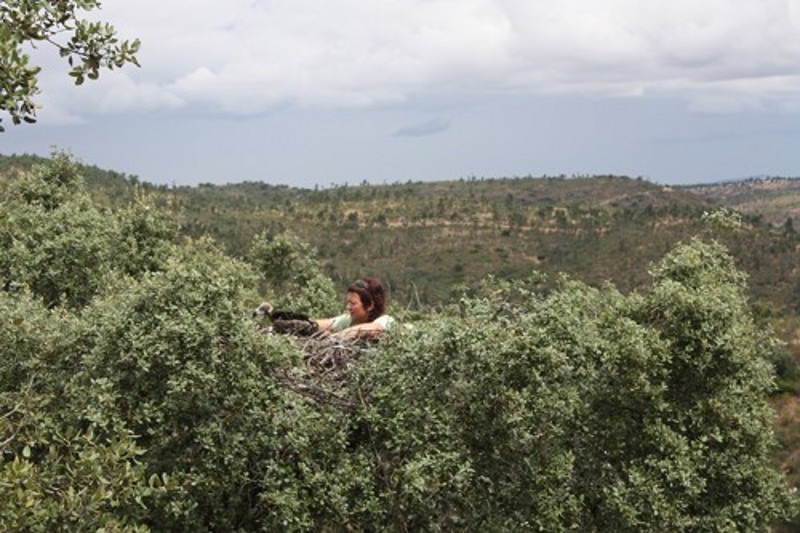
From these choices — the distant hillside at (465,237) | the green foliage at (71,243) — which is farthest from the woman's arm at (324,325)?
the distant hillside at (465,237)

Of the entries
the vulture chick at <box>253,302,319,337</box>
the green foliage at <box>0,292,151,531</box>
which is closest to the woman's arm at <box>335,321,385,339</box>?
the vulture chick at <box>253,302,319,337</box>

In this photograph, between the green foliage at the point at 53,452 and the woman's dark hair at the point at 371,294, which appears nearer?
the green foliage at the point at 53,452

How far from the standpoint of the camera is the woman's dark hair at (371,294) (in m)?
11.6

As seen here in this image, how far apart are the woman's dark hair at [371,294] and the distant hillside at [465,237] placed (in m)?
49.4

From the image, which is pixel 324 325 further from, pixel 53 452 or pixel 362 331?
pixel 53 452

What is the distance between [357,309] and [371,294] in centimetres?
29

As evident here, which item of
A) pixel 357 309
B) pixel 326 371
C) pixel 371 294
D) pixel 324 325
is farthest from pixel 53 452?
pixel 371 294

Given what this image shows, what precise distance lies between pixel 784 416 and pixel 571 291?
3669cm

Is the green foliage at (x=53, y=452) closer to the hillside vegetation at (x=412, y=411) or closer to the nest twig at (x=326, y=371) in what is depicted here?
the hillside vegetation at (x=412, y=411)

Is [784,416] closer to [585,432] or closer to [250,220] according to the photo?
[585,432]

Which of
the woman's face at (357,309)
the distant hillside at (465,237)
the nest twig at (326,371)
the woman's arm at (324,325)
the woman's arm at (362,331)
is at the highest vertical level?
the woman's face at (357,309)

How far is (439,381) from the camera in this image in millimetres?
9375


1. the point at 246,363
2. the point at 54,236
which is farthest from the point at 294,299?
the point at 246,363

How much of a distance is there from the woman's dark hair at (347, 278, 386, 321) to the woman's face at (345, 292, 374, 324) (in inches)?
1.4
